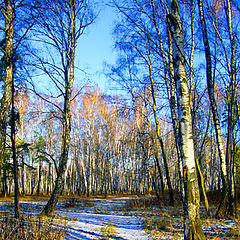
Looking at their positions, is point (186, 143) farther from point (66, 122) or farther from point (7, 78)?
point (66, 122)

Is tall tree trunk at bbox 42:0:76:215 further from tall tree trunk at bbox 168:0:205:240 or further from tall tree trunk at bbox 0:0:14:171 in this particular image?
tall tree trunk at bbox 168:0:205:240

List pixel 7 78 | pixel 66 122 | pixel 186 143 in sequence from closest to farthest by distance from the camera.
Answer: pixel 186 143 < pixel 7 78 < pixel 66 122

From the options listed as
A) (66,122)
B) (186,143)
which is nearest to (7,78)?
(66,122)

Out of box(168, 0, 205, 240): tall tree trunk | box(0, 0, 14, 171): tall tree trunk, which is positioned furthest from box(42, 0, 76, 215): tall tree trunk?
box(168, 0, 205, 240): tall tree trunk

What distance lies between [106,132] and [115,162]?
5.44 metres

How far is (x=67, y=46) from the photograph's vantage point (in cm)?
855

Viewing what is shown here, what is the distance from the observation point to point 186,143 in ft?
11.7

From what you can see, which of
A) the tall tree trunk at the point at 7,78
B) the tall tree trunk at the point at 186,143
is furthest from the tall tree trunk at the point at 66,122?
the tall tree trunk at the point at 186,143

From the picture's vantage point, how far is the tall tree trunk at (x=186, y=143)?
11.1 feet

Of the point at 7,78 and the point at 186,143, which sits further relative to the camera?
the point at 7,78

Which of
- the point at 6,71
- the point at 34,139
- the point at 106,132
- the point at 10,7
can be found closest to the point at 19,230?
the point at 6,71

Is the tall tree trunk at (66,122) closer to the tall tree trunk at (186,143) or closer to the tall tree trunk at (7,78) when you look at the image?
the tall tree trunk at (7,78)

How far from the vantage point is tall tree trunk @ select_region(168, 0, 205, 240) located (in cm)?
339

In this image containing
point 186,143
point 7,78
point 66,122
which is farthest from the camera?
point 66,122
